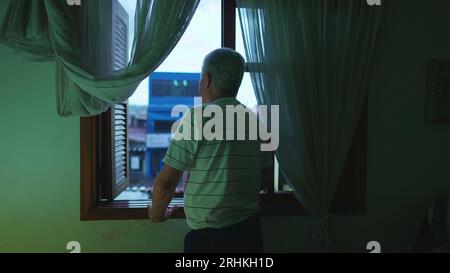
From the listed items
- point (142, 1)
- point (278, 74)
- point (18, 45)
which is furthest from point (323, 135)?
point (18, 45)

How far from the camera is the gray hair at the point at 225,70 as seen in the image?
3.59 ft

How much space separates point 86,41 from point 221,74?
2.27 ft

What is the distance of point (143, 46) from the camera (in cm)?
142

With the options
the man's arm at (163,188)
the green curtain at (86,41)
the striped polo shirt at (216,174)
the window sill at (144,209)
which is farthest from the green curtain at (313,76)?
the man's arm at (163,188)

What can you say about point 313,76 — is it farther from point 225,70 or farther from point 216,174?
point 216,174

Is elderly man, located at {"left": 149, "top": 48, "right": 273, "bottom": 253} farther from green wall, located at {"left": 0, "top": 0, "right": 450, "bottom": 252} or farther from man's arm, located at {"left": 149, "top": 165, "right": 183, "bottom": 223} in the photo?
green wall, located at {"left": 0, "top": 0, "right": 450, "bottom": 252}

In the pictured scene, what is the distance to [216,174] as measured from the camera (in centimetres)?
107

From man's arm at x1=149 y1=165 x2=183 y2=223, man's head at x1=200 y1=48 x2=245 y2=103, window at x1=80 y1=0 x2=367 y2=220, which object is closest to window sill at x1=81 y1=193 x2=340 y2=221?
window at x1=80 y1=0 x2=367 y2=220

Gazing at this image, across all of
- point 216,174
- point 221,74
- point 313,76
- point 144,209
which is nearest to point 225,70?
point 221,74

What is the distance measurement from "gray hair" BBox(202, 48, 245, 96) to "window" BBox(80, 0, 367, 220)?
1.59ft

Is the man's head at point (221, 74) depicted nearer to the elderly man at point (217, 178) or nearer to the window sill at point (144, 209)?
the elderly man at point (217, 178)

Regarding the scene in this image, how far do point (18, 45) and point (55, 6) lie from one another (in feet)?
0.72

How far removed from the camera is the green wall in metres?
1.52
